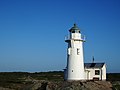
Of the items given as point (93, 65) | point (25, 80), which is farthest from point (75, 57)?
point (25, 80)

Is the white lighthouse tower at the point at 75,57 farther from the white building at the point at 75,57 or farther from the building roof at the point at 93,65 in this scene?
the building roof at the point at 93,65

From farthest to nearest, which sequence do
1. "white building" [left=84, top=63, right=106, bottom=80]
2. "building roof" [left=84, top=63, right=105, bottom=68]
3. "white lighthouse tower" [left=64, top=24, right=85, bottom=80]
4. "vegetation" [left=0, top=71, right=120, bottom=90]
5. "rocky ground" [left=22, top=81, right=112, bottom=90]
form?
1. "vegetation" [left=0, top=71, right=120, bottom=90]
2. "building roof" [left=84, top=63, right=105, bottom=68]
3. "white building" [left=84, top=63, right=106, bottom=80]
4. "white lighthouse tower" [left=64, top=24, right=85, bottom=80]
5. "rocky ground" [left=22, top=81, right=112, bottom=90]

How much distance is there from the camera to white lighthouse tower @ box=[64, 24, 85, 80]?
31703mm

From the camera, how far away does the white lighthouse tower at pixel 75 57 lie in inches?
1248

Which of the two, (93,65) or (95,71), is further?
(93,65)

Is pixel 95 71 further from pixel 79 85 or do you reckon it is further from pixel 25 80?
pixel 25 80

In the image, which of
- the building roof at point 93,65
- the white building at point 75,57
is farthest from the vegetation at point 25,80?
the white building at point 75,57

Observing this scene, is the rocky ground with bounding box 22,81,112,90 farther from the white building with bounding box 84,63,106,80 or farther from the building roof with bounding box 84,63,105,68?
the building roof with bounding box 84,63,105,68

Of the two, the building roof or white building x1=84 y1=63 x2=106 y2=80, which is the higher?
the building roof

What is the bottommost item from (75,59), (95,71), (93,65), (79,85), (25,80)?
(25,80)

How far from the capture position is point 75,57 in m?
31.7

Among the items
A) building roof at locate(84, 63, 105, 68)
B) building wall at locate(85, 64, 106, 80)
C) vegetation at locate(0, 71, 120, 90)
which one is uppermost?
building roof at locate(84, 63, 105, 68)

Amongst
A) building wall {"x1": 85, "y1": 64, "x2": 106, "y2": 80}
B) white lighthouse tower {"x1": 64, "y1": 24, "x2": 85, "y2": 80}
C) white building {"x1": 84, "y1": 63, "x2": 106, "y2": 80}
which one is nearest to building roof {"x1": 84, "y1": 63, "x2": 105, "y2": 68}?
white building {"x1": 84, "y1": 63, "x2": 106, "y2": 80}

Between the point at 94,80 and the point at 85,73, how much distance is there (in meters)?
1.59
